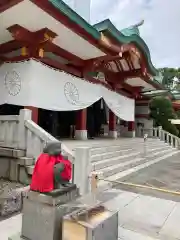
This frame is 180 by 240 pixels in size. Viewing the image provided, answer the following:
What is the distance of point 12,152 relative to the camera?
5.51 metres

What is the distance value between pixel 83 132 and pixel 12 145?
4.85 meters

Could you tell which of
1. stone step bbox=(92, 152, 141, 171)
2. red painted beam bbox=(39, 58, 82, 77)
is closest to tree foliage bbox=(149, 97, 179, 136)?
stone step bbox=(92, 152, 141, 171)

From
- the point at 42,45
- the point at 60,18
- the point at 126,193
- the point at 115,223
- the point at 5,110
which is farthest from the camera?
the point at 5,110

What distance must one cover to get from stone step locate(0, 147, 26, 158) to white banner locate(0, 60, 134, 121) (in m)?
1.80

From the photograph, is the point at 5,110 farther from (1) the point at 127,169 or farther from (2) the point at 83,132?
(1) the point at 127,169

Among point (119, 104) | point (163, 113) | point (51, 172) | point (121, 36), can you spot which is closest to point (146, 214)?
point (51, 172)

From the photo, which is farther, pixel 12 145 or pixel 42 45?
pixel 42 45

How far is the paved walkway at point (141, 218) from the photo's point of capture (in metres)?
3.31

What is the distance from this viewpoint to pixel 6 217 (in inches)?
152

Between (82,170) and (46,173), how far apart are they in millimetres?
1819

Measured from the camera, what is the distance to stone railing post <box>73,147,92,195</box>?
4.26m

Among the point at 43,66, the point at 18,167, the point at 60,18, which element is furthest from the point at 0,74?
the point at 18,167

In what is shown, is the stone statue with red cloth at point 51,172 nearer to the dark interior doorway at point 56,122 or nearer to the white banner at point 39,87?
the white banner at point 39,87

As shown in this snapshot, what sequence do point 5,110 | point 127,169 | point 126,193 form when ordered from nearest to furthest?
point 126,193
point 127,169
point 5,110
